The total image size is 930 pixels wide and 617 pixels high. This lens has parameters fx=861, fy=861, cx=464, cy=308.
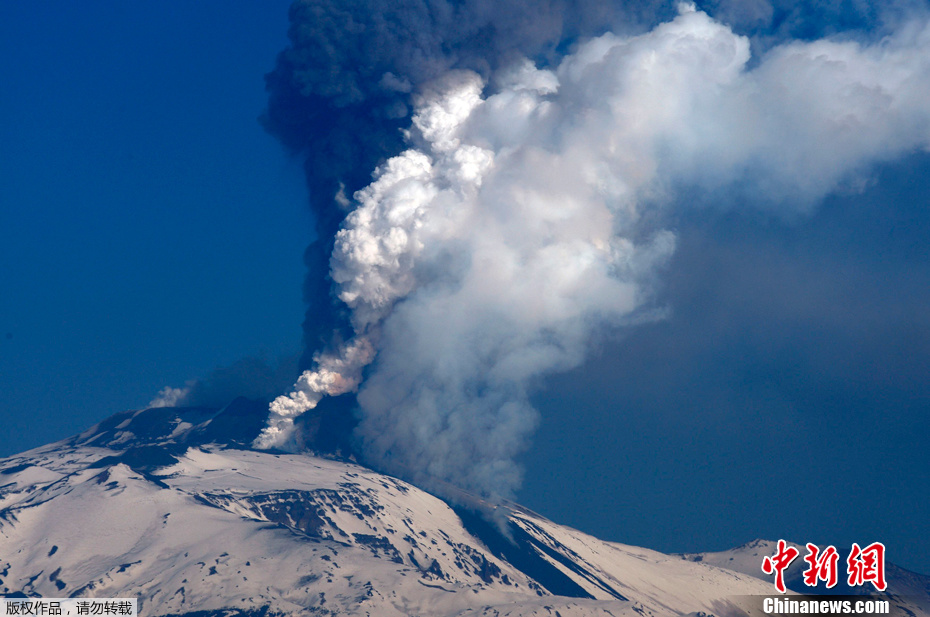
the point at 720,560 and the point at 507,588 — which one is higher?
the point at 720,560

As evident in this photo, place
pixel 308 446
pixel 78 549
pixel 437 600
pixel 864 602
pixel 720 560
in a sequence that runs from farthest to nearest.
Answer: pixel 720 560 < pixel 308 446 < pixel 864 602 < pixel 78 549 < pixel 437 600

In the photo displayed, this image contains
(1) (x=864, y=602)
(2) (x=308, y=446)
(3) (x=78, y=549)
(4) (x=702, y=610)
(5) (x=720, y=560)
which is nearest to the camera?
(3) (x=78, y=549)

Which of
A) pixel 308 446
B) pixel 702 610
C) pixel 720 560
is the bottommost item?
pixel 702 610

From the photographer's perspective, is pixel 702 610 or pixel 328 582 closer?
pixel 328 582

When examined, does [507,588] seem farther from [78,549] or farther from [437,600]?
[78,549]

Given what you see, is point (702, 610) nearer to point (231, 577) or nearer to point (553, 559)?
point (553, 559)

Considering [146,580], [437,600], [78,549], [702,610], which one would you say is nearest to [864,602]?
[702,610]

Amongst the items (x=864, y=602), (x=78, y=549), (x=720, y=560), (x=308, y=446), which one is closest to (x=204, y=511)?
(x=78, y=549)
